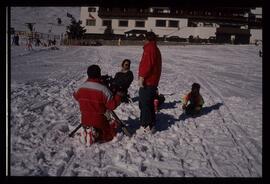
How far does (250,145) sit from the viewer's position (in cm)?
591

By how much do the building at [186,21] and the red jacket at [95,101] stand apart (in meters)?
2.15

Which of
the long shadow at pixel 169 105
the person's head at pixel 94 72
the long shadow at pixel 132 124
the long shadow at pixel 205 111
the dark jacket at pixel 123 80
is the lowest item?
the long shadow at pixel 132 124

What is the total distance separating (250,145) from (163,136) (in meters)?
1.45

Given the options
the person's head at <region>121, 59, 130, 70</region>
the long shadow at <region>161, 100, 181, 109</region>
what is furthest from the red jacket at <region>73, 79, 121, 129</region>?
the long shadow at <region>161, 100, 181, 109</region>

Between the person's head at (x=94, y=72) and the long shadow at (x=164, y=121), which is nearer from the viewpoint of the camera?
the person's head at (x=94, y=72)

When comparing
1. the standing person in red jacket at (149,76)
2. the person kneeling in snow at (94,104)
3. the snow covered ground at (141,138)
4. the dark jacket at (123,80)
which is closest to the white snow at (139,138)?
the snow covered ground at (141,138)

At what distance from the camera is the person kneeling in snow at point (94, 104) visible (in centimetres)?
550

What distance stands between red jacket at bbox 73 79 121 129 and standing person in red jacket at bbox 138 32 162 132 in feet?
1.94

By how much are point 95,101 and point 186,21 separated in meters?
11.0

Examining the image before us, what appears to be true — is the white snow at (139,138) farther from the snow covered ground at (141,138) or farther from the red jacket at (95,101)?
the red jacket at (95,101)

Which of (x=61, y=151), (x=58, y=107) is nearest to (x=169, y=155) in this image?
(x=61, y=151)

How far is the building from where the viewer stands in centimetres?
805
